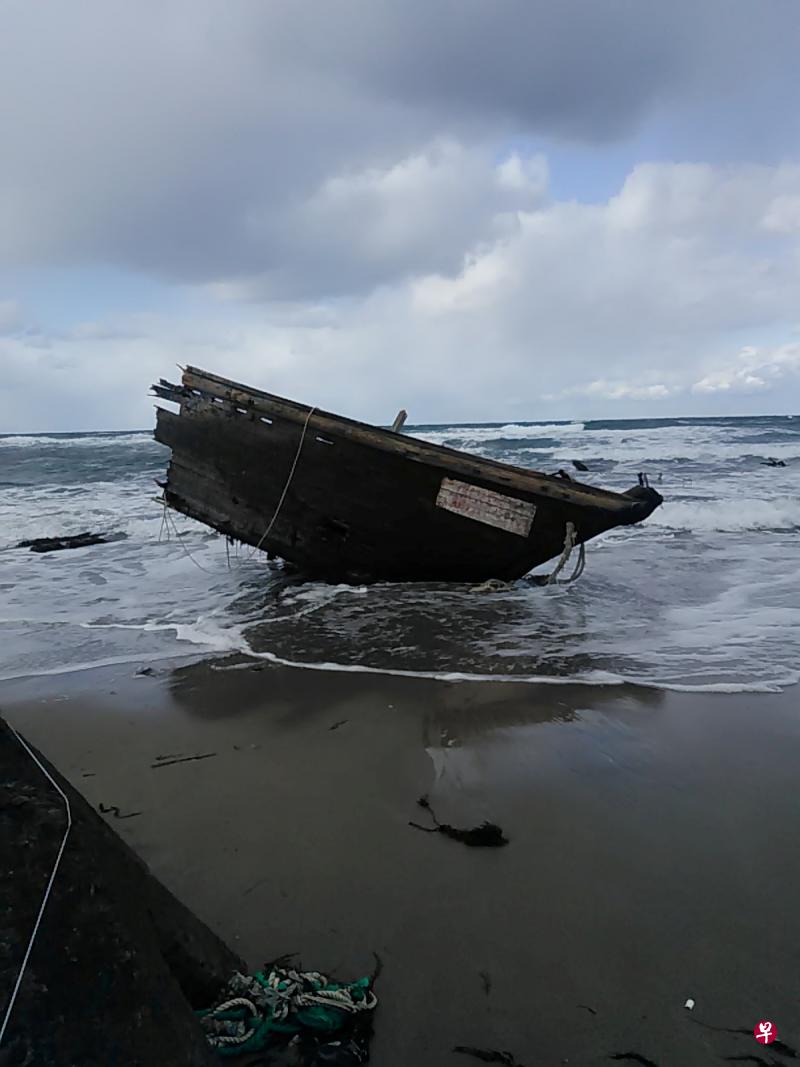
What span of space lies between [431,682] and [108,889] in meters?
3.15

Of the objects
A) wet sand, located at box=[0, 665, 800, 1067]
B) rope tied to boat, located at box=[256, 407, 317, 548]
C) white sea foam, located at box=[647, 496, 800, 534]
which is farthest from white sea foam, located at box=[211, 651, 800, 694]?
white sea foam, located at box=[647, 496, 800, 534]

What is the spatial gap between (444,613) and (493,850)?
3.69m

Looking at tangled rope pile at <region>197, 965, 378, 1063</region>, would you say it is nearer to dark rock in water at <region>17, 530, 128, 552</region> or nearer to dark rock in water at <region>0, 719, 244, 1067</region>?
dark rock in water at <region>0, 719, 244, 1067</region>

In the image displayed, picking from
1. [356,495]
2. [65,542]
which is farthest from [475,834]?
[65,542]

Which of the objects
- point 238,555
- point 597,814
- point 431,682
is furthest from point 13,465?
point 597,814

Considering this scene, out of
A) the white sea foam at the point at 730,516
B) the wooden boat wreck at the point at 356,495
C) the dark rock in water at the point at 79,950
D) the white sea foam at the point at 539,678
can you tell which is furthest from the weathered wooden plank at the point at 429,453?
the white sea foam at the point at 730,516

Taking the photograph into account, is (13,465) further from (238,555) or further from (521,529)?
(521,529)

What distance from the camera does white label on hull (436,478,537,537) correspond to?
21.2ft

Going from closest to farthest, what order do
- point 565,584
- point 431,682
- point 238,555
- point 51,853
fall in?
point 51,853 → point 431,682 → point 565,584 → point 238,555

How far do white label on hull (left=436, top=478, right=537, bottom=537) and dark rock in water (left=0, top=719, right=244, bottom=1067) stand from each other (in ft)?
16.7

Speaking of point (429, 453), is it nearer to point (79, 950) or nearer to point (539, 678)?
point (539, 678)

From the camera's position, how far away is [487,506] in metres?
6.49

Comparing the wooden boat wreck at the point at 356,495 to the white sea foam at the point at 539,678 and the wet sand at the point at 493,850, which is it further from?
the wet sand at the point at 493,850

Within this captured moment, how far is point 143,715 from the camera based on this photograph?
4074 mm
